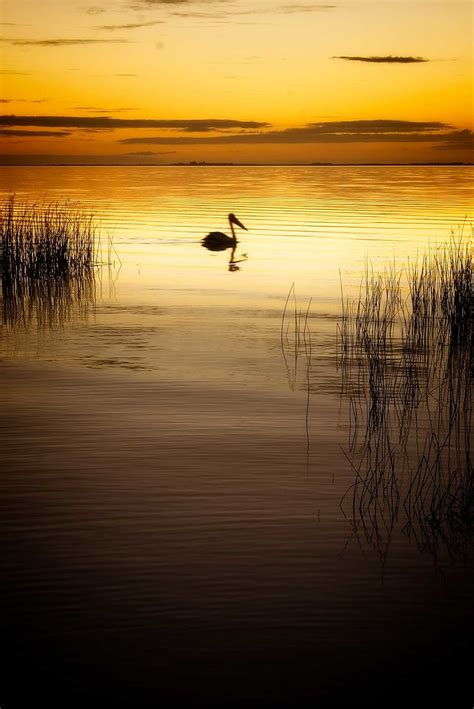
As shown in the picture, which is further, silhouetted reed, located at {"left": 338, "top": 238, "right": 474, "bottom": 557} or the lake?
silhouetted reed, located at {"left": 338, "top": 238, "right": 474, "bottom": 557}

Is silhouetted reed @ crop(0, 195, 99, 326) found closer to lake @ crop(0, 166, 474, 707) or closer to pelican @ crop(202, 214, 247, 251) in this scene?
lake @ crop(0, 166, 474, 707)

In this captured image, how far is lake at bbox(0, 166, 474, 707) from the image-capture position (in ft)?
14.3

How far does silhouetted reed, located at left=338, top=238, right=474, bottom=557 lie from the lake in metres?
0.13

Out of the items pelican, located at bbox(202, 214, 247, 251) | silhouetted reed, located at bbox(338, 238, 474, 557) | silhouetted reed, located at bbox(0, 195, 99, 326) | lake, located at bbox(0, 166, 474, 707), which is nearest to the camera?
lake, located at bbox(0, 166, 474, 707)

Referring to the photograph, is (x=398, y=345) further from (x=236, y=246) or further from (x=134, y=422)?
(x=236, y=246)

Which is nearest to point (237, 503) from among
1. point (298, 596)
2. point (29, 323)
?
point (298, 596)

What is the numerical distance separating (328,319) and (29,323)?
4.09 metres

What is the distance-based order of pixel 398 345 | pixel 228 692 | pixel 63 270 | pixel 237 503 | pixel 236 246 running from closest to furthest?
pixel 228 692, pixel 237 503, pixel 398 345, pixel 63 270, pixel 236 246

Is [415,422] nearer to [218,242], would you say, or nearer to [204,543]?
[204,543]

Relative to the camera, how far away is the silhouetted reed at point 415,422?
6.23m

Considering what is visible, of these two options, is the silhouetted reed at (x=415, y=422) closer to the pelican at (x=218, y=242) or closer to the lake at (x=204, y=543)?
the lake at (x=204, y=543)

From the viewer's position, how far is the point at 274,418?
341 inches

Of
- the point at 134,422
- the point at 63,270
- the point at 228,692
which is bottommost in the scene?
the point at 228,692

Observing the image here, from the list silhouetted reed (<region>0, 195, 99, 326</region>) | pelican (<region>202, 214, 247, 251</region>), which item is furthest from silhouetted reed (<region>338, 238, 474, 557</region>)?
pelican (<region>202, 214, 247, 251</region>)
